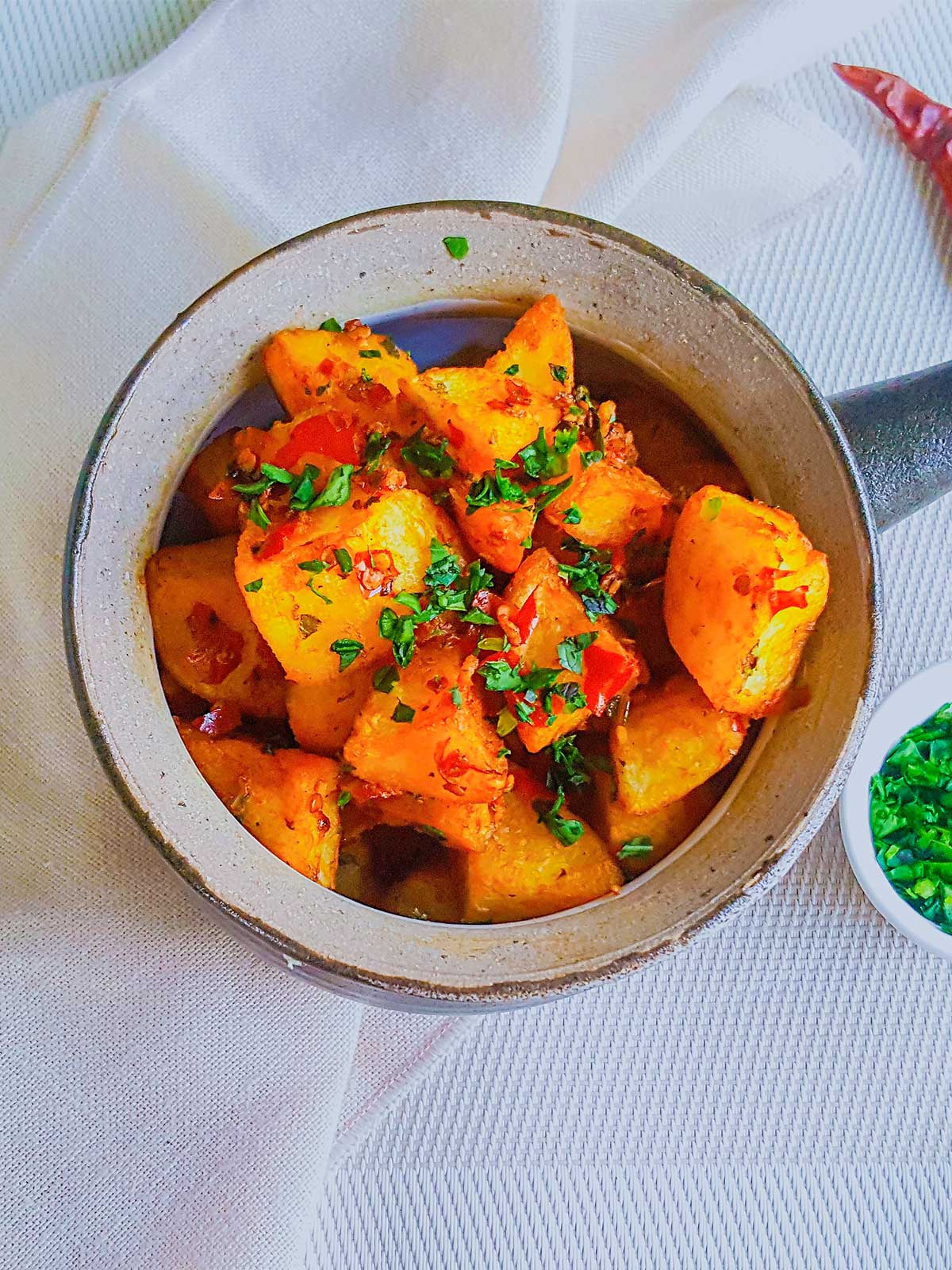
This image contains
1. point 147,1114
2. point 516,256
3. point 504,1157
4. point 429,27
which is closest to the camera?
point 516,256

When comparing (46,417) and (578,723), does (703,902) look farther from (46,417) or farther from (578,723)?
(46,417)

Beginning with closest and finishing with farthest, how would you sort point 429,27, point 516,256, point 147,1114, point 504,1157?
point 516,256 → point 147,1114 → point 504,1157 → point 429,27

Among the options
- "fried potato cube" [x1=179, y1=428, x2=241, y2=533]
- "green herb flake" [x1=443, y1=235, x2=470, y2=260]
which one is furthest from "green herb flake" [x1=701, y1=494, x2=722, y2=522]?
"fried potato cube" [x1=179, y1=428, x2=241, y2=533]

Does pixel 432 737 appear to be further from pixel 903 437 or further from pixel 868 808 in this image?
pixel 868 808

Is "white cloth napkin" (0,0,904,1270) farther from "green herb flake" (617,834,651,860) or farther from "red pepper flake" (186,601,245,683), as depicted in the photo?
"green herb flake" (617,834,651,860)

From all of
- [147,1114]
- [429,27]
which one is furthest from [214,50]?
[147,1114]

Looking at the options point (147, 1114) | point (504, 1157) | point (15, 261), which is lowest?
point (504, 1157)
